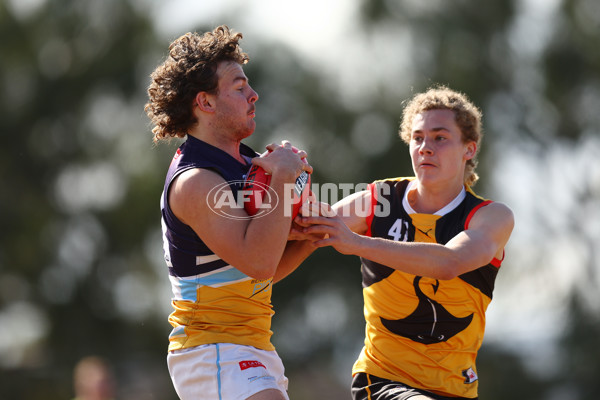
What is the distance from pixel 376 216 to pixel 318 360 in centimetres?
1889

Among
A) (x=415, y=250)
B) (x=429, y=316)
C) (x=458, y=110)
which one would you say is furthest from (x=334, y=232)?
(x=458, y=110)

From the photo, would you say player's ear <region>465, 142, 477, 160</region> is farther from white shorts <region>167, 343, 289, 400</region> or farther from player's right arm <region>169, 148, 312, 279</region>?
white shorts <region>167, 343, 289, 400</region>

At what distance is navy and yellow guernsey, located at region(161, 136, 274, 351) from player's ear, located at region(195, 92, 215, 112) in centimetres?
25

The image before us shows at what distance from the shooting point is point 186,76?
4887 mm

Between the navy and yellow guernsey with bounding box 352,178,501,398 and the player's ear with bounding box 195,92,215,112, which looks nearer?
the player's ear with bounding box 195,92,215,112

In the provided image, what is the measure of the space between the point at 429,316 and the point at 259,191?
1.56 meters

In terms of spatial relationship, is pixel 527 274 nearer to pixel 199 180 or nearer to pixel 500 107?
pixel 500 107

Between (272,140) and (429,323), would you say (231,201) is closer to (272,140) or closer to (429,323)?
(429,323)

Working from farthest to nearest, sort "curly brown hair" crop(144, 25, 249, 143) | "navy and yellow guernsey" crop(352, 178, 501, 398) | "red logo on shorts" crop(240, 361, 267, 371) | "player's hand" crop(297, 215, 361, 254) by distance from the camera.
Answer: "navy and yellow guernsey" crop(352, 178, 501, 398) → "curly brown hair" crop(144, 25, 249, 143) → "player's hand" crop(297, 215, 361, 254) → "red logo on shorts" crop(240, 361, 267, 371)

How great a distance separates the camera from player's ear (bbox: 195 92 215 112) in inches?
191

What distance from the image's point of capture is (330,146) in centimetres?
2511

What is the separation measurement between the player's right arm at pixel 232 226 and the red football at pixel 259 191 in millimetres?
69

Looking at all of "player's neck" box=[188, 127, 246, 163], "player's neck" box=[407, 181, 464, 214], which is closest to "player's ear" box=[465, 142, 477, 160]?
"player's neck" box=[407, 181, 464, 214]

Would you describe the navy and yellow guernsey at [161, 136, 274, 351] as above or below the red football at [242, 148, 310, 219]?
below
